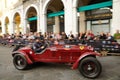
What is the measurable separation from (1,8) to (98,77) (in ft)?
110

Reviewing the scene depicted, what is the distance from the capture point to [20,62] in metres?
7.67

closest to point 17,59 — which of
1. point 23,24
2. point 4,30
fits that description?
point 23,24

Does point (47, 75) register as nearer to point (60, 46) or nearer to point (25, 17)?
point (60, 46)

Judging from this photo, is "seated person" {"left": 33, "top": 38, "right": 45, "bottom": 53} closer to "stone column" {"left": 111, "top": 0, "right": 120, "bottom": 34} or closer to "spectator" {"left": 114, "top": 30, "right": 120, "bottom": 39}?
"spectator" {"left": 114, "top": 30, "right": 120, "bottom": 39}

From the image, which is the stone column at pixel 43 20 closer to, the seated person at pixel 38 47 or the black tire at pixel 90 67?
the seated person at pixel 38 47

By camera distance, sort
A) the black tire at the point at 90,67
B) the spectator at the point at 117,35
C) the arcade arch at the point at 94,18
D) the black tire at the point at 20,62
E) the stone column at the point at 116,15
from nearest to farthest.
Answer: the black tire at the point at 90,67 < the black tire at the point at 20,62 < the spectator at the point at 117,35 < the stone column at the point at 116,15 < the arcade arch at the point at 94,18

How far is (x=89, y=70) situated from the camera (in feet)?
20.6

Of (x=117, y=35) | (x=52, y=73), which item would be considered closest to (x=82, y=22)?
(x=117, y=35)

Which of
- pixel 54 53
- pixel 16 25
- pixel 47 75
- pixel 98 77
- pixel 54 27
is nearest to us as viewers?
pixel 98 77

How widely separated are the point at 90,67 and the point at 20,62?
310 cm

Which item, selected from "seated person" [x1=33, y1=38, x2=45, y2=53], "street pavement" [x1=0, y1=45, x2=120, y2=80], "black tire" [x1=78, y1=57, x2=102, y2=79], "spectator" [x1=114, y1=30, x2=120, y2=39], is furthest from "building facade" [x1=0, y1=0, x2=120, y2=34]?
"black tire" [x1=78, y1=57, x2=102, y2=79]

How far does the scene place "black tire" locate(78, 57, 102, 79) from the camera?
20.2ft

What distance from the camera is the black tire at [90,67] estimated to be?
20.2 feet

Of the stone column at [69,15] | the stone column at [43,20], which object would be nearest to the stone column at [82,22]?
the stone column at [69,15]
